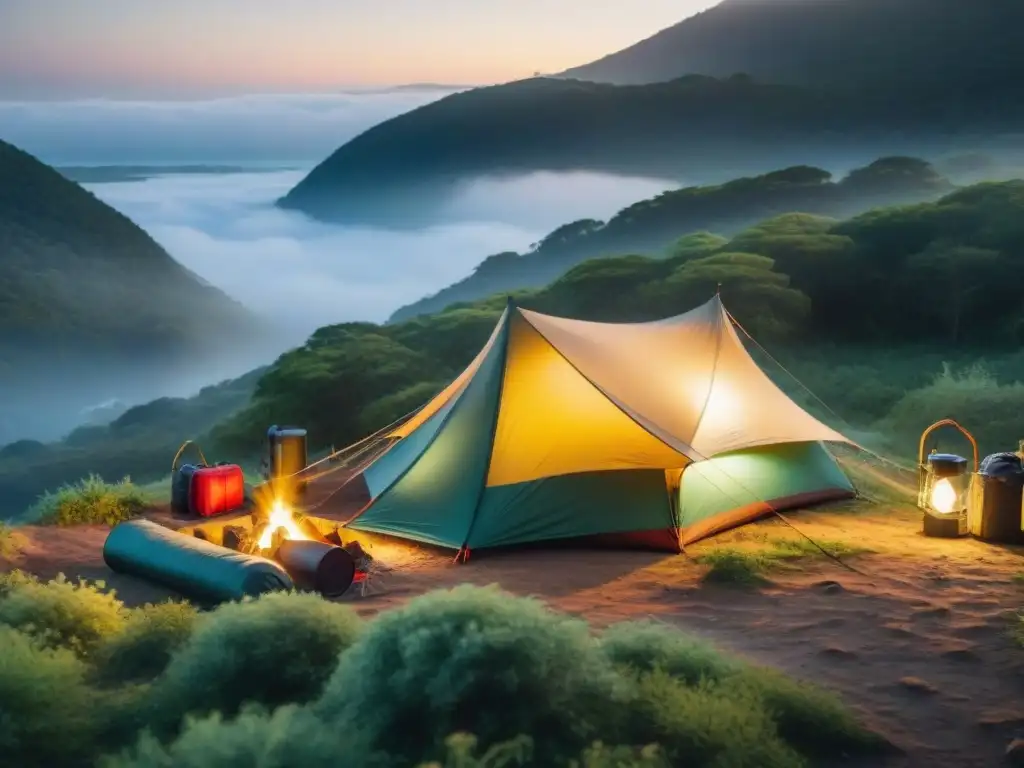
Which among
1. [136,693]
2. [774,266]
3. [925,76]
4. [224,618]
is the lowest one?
Result: [136,693]

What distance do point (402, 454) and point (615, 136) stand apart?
27.5 metres

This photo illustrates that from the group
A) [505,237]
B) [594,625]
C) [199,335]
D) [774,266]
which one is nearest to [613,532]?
[594,625]

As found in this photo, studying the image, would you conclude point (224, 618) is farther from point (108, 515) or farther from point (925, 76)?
point (925, 76)

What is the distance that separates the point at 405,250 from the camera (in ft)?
111

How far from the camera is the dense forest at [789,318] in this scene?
20688 mm

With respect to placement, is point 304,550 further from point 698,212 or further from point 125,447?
point 698,212

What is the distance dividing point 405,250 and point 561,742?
30384 millimetres

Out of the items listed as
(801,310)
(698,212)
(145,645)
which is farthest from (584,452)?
(698,212)

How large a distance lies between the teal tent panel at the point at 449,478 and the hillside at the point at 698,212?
21008 mm

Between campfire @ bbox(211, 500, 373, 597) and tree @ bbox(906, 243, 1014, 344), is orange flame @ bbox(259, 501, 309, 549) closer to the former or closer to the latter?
campfire @ bbox(211, 500, 373, 597)

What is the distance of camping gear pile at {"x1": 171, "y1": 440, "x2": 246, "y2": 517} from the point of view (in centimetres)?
1045

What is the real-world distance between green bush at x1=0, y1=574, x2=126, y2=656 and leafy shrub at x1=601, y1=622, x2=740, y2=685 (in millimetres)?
3045

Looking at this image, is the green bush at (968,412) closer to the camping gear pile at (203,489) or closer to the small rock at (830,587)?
the small rock at (830,587)

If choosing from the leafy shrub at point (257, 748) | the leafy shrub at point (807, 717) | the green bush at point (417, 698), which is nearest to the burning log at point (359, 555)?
the green bush at point (417, 698)
